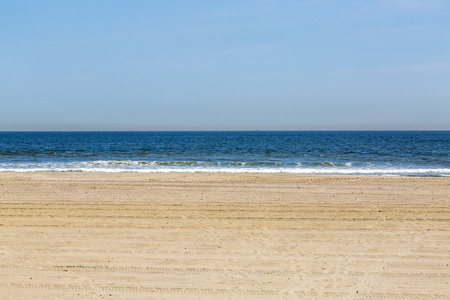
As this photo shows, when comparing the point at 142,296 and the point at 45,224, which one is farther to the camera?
the point at 45,224

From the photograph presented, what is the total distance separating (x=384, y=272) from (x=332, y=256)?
99 cm

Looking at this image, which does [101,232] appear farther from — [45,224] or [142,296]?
[142,296]

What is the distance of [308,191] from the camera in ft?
47.8

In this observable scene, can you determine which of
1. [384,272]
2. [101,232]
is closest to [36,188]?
[101,232]

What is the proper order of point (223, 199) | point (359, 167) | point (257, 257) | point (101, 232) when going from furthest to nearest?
point (359, 167) → point (223, 199) → point (101, 232) → point (257, 257)

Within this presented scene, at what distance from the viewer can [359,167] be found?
2598 cm

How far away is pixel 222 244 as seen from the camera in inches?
313

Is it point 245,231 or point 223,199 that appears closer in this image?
point 245,231

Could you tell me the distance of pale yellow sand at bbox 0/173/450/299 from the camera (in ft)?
19.6

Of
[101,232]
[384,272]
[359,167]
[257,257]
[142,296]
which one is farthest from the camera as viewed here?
[359,167]

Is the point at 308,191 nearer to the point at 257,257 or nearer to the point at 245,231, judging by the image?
the point at 245,231

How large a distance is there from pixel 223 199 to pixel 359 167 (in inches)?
637

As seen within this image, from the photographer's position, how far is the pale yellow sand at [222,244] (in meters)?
5.97

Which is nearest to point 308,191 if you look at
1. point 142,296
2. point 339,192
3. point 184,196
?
point 339,192
